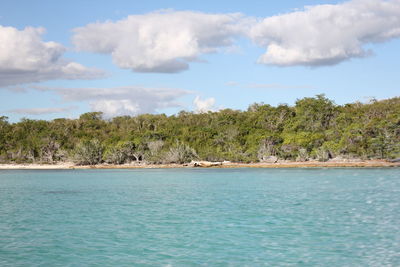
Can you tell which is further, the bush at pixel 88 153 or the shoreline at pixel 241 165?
the bush at pixel 88 153

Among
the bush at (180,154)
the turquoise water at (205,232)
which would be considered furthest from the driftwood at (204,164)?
the turquoise water at (205,232)

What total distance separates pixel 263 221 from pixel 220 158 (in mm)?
77584

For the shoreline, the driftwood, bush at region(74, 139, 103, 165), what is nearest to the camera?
the shoreline

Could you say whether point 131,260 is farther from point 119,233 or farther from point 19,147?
point 19,147

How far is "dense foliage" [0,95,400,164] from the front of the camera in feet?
294

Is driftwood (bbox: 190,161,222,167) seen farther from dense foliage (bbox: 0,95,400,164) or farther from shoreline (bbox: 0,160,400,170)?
dense foliage (bbox: 0,95,400,164)

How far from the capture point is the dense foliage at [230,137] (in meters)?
89.6

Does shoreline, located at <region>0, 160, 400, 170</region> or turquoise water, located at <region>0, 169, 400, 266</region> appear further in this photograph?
shoreline, located at <region>0, 160, 400, 170</region>

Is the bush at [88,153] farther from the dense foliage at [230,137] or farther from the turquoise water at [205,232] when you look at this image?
the turquoise water at [205,232]

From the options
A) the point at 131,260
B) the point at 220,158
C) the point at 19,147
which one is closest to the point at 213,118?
the point at 220,158

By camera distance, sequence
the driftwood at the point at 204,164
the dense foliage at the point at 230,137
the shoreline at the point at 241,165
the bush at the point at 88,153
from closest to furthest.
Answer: the shoreline at the point at 241,165 < the dense foliage at the point at 230,137 < the driftwood at the point at 204,164 < the bush at the point at 88,153

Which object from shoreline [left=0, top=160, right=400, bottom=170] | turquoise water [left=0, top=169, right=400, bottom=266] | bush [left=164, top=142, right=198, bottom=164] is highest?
bush [left=164, top=142, right=198, bottom=164]

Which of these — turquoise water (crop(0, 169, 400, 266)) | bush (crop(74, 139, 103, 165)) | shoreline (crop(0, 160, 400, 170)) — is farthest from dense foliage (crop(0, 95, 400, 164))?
turquoise water (crop(0, 169, 400, 266))

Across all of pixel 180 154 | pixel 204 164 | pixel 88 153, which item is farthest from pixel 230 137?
pixel 88 153
